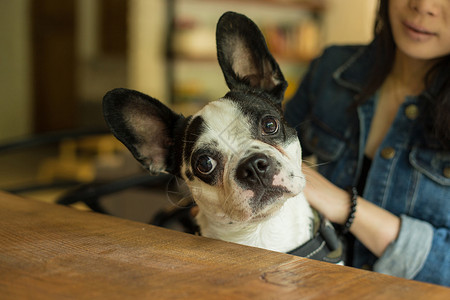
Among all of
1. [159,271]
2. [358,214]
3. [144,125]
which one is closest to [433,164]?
[358,214]

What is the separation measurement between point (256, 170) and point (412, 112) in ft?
2.10

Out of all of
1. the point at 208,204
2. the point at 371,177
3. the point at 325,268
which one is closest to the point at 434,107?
the point at 371,177

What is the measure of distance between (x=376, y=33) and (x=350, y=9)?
461 cm

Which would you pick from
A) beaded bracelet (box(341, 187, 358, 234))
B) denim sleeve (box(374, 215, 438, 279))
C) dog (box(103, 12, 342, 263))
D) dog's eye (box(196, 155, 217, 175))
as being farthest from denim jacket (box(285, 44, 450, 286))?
dog's eye (box(196, 155, 217, 175))

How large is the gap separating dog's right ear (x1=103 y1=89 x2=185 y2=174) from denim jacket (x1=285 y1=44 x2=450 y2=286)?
456 mm

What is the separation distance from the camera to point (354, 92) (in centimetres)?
156

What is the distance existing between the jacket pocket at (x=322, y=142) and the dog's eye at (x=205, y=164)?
1.87 ft

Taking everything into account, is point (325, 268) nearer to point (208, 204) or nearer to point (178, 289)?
point (178, 289)

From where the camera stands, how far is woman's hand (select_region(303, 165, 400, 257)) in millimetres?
1274

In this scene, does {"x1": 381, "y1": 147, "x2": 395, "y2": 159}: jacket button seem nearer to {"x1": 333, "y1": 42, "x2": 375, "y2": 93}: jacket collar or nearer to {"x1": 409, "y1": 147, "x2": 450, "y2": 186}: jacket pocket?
{"x1": 409, "y1": 147, "x2": 450, "y2": 186}: jacket pocket

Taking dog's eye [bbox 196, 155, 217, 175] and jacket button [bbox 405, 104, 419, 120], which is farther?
jacket button [bbox 405, 104, 419, 120]

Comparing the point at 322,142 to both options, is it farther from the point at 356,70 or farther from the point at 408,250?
the point at 408,250

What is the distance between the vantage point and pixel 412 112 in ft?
4.63

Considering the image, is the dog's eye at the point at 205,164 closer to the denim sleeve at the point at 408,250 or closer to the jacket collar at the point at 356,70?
the denim sleeve at the point at 408,250
